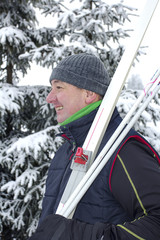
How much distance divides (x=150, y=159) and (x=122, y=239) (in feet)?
1.15

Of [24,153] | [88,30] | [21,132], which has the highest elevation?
[88,30]

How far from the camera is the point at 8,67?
20.9 ft

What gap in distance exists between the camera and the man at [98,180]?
0.94m

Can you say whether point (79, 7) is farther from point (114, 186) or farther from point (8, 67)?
point (114, 186)

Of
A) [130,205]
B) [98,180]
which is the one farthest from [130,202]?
[98,180]

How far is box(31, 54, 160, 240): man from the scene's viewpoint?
0.94 meters

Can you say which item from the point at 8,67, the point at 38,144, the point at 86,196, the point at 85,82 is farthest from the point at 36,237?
the point at 8,67

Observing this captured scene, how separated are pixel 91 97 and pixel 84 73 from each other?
168 millimetres

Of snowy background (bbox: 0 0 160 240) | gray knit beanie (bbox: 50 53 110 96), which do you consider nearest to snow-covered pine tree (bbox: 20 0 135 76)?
snowy background (bbox: 0 0 160 240)

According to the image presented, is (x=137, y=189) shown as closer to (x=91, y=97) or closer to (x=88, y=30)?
(x=91, y=97)

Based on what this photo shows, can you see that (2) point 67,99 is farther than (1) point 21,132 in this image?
No

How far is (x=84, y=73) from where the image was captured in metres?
1.59

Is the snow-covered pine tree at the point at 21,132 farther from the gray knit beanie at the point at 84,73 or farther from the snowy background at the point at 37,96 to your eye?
the gray knit beanie at the point at 84,73

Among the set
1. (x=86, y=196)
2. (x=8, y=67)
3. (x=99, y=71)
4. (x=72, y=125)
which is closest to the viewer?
(x=86, y=196)
